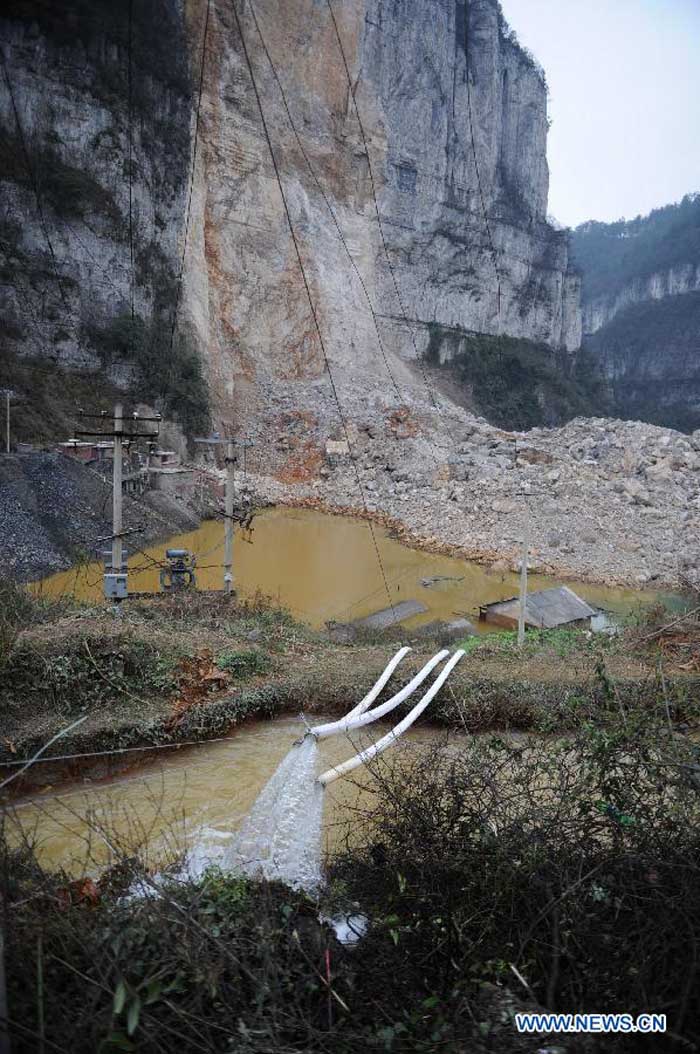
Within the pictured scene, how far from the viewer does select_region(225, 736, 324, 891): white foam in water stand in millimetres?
4023

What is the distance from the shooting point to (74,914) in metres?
2.35

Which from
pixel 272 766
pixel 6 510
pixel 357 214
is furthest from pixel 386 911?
pixel 357 214

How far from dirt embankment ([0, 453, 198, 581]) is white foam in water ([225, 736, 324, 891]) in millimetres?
9229

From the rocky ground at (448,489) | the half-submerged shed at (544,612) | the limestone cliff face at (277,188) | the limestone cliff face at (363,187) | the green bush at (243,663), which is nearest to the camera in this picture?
the green bush at (243,663)

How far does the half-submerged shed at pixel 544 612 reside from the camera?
13.8 meters

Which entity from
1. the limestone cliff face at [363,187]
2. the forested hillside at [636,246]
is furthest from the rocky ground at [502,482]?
the forested hillside at [636,246]

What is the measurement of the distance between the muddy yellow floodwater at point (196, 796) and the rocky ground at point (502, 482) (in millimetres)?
13414

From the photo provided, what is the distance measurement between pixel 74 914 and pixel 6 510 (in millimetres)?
14834

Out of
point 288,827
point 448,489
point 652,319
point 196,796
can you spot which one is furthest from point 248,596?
point 652,319

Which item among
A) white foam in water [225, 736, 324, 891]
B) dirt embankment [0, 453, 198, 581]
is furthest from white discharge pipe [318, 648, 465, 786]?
dirt embankment [0, 453, 198, 581]

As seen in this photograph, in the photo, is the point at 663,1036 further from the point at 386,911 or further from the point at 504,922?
the point at 386,911

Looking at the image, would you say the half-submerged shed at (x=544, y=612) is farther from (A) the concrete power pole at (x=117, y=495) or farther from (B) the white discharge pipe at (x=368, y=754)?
(A) the concrete power pole at (x=117, y=495)

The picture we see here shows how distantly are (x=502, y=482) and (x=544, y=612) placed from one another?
44.7ft

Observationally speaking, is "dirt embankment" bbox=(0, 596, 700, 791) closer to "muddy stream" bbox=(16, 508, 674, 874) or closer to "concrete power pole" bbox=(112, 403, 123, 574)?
"muddy stream" bbox=(16, 508, 674, 874)
